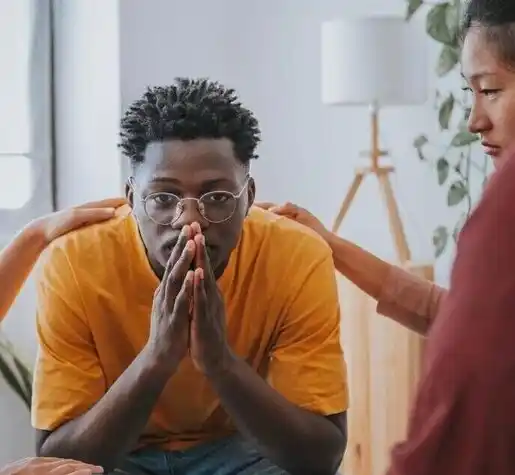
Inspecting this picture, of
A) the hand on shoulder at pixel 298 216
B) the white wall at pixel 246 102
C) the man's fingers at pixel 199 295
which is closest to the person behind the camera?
the man's fingers at pixel 199 295

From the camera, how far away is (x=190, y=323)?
1308mm

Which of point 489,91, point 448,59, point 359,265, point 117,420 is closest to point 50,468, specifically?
point 117,420

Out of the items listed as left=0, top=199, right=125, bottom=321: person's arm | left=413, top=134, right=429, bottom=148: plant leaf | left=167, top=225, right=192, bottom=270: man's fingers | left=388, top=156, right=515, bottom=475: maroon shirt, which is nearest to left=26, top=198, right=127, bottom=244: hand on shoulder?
left=0, top=199, right=125, bottom=321: person's arm

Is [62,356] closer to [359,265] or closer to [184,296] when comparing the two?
[184,296]

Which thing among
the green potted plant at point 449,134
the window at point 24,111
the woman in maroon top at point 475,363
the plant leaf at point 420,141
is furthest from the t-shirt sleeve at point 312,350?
the window at point 24,111

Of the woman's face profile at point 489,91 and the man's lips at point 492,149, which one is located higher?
the woman's face profile at point 489,91

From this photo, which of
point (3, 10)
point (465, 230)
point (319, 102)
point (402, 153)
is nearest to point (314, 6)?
point (319, 102)

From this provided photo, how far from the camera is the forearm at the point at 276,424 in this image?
1.31 m

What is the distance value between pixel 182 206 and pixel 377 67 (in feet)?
3.48

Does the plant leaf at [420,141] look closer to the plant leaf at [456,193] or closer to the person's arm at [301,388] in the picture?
the plant leaf at [456,193]

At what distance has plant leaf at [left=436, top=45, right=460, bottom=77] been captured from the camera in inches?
89.0

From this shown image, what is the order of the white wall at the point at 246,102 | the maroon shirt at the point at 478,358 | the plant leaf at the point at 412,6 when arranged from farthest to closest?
the white wall at the point at 246,102 < the plant leaf at the point at 412,6 < the maroon shirt at the point at 478,358

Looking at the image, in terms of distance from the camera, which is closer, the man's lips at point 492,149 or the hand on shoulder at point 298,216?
the man's lips at point 492,149

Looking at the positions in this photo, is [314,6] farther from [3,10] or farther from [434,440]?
[434,440]
